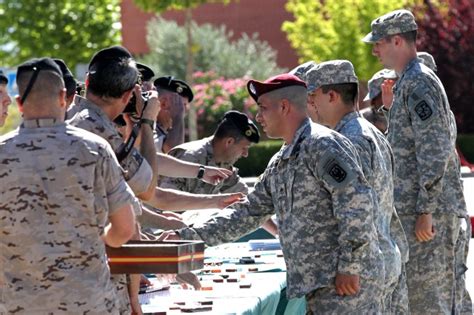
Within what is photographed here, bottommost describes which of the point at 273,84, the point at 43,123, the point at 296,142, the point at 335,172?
the point at 335,172

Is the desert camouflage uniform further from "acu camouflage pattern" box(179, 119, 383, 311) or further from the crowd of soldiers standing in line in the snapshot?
"acu camouflage pattern" box(179, 119, 383, 311)

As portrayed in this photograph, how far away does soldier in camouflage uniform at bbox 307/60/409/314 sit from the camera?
276 inches

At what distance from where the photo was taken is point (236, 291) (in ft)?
23.7

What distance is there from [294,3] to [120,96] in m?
42.5

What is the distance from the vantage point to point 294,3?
47906 millimetres

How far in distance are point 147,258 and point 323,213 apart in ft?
3.91

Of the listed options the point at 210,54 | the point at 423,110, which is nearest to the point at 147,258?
the point at 423,110

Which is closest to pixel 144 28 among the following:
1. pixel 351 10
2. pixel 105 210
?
pixel 351 10

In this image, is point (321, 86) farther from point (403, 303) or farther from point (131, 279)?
point (131, 279)

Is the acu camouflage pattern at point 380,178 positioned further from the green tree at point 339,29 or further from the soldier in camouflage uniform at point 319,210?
the green tree at point 339,29

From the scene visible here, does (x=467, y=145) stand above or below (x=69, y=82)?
below

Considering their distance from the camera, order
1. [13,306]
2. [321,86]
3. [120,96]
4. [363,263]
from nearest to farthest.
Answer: [13,306] → [120,96] → [363,263] → [321,86]

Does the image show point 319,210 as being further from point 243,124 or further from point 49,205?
point 243,124

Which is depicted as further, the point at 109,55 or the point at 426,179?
the point at 426,179
